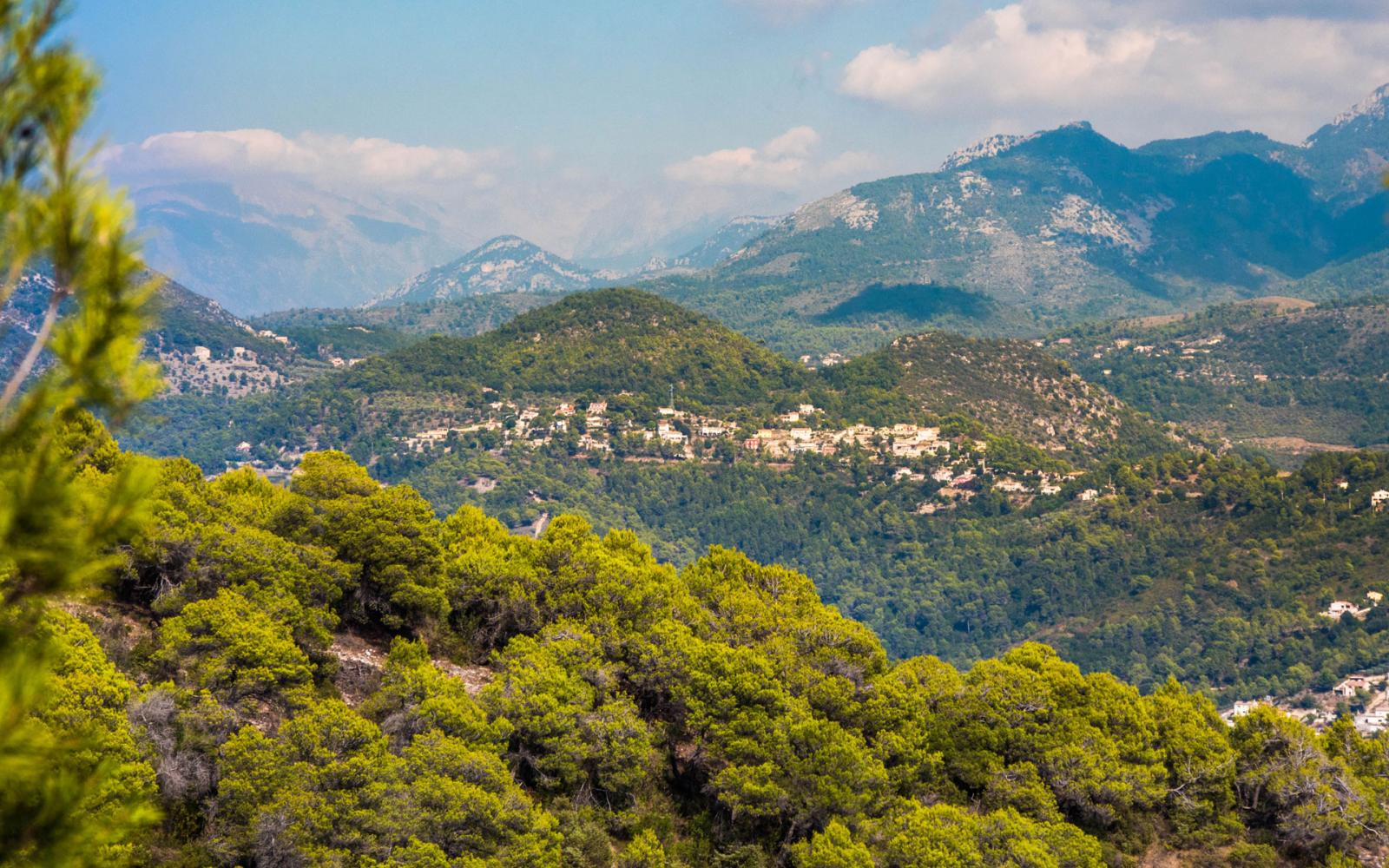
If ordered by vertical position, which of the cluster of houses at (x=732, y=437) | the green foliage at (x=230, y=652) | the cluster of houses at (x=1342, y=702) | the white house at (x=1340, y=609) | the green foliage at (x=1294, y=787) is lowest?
the cluster of houses at (x=1342, y=702)

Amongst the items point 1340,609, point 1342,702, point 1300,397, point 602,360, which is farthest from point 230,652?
point 1300,397

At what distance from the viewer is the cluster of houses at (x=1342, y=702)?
60844 mm

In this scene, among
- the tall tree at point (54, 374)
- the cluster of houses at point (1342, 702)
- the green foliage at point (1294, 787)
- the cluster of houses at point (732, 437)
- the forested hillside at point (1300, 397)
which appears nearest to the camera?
the tall tree at point (54, 374)

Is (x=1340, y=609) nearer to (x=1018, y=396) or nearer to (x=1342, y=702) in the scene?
(x=1342, y=702)

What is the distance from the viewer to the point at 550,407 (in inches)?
5551

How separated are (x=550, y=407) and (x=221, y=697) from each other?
4771 inches

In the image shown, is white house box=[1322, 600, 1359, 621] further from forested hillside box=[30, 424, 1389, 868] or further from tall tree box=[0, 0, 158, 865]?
tall tree box=[0, 0, 158, 865]

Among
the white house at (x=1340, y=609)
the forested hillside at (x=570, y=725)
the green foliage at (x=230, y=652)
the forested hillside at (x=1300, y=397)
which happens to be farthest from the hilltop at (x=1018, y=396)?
the green foliage at (x=230, y=652)

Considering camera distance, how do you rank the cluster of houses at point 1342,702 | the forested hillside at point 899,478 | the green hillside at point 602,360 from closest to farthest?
1. the cluster of houses at point 1342,702
2. the forested hillside at point 899,478
3. the green hillside at point 602,360

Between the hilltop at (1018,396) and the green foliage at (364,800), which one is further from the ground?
the hilltop at (1018,396)

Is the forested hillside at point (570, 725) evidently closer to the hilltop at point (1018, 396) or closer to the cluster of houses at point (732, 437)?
the cluster of houses at point (732, 437)

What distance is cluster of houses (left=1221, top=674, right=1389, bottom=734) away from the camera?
60.8 metres

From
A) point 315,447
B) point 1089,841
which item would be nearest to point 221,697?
point 1089,841

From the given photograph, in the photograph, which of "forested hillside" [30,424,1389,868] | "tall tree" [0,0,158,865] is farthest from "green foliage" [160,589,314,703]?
"tall tree" [0,0,158,865]
